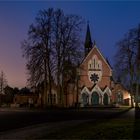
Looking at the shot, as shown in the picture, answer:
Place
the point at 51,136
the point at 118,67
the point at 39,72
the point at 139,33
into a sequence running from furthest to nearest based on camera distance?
the point at 39,72, the point at 118,67, the point at 139,33, the point at 51,136

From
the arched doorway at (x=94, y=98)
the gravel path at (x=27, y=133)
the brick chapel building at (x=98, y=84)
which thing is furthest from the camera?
the brick chapel building at (x=98, y=84)

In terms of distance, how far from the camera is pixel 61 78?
A: 64.6m

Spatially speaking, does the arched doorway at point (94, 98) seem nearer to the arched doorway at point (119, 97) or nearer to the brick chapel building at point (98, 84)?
the brick chapel building at point (98, 84)

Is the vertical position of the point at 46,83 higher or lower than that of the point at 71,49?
lower

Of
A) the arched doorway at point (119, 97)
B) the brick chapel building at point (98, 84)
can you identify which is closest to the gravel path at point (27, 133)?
the brick chapel building at point (98, 84)

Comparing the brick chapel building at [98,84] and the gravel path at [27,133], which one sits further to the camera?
the brick chapel building at [98,84]

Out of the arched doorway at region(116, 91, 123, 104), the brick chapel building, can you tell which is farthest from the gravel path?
the arched doorway at region(116, 91, 123, 104)

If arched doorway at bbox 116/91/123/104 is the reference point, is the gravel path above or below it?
below

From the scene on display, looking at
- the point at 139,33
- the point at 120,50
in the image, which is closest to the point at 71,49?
the point at 120,50

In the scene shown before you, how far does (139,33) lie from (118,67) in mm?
9347

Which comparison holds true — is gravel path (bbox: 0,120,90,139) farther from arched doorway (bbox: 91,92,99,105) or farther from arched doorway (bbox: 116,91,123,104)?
arched doorway (bbox: 116,91,123,104)

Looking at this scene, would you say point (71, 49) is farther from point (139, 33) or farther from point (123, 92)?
point (123, 92)

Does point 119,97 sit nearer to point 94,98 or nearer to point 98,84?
point 98,84

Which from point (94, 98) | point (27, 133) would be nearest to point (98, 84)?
point (94, 98)
